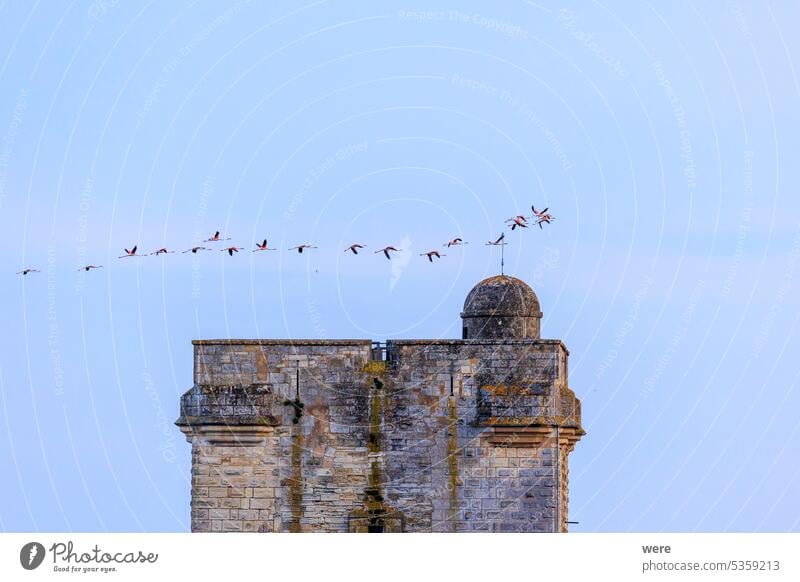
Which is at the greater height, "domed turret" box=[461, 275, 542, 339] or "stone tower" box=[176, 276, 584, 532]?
"domed turret" box=[461, 275, 542, 339]

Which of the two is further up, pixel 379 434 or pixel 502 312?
pixel 502 312

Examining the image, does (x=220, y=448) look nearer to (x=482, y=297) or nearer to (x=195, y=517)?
(x=195, y=517)

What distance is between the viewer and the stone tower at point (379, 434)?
2687 inches

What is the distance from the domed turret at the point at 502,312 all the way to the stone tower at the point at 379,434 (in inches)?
30.1

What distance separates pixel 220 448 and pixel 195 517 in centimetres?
141

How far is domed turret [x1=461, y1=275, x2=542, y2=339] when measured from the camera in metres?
69.8

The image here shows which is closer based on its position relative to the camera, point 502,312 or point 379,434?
point 379,434

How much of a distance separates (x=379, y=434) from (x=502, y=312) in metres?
3.58

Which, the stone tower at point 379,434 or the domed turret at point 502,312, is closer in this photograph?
the stone tower at point 379,434

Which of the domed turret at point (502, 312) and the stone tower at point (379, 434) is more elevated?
the domed turret at point (502, 312)

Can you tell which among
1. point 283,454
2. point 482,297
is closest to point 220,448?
point 283,454

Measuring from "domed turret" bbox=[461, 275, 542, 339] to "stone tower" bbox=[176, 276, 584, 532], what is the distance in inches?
30.1

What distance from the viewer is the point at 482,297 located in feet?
229

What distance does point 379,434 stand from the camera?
68500mm
